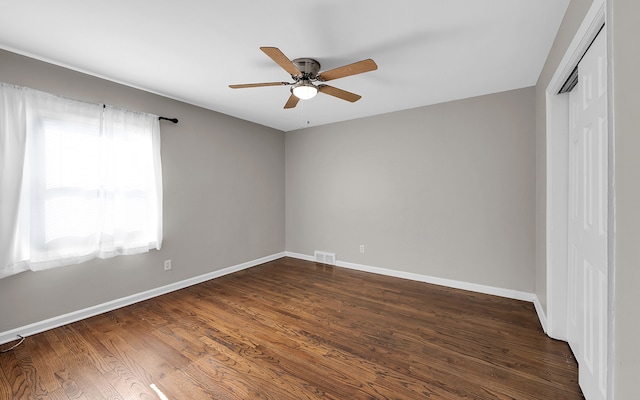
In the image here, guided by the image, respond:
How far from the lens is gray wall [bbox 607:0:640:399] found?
0.80 m

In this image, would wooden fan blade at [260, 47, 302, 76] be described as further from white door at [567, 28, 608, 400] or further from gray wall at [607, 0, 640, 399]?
white door at [567, 28, 608, 400]

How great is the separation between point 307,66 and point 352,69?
539 millimetres

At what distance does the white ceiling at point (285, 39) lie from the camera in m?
1.68

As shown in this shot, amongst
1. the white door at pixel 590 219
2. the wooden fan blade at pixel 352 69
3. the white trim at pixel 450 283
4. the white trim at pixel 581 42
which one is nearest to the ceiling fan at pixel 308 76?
the wooden fan blade at pixel 352 69

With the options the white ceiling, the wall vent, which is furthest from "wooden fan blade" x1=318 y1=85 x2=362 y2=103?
the wall vent

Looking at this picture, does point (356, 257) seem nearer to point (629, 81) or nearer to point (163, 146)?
point (163, 146)

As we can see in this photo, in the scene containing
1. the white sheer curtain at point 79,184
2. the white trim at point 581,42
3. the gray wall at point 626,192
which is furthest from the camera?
the white sheer curtain at point 79,184

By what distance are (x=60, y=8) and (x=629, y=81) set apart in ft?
9.75

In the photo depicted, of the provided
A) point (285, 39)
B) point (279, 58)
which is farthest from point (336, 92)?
point (279, 58)

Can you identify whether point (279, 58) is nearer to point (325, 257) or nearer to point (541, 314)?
point (541, 314)

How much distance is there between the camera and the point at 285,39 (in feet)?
6.65

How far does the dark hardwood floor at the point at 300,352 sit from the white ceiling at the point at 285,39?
247 cm

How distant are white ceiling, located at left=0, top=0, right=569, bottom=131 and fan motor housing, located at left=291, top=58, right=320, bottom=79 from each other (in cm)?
5

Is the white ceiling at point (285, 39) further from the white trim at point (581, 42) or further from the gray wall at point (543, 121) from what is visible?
the white trim at point (581, 42)
